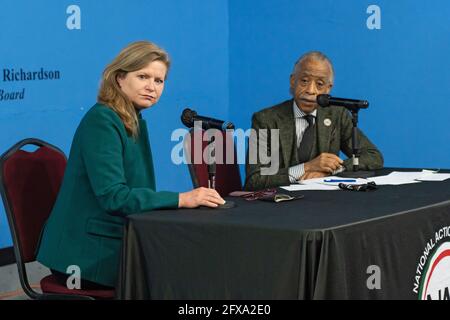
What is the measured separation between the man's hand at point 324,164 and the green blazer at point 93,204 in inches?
41.1

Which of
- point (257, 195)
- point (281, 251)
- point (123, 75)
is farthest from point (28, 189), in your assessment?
point (281, 251)

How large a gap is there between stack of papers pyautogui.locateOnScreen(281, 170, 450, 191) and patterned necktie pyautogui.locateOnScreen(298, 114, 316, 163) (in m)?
0.36

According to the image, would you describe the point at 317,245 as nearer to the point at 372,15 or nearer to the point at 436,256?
the point at 436,256

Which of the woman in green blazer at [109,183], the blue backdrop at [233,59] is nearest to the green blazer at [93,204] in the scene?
the woman in green blazer at [109,183]

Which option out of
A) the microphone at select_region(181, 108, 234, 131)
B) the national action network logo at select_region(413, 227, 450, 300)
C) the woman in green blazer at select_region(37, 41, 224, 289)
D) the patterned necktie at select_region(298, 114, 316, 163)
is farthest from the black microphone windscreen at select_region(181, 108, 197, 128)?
the patterned necktie at select_region(298, 114, 316, 163)

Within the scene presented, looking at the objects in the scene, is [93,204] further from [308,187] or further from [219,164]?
[219,164]

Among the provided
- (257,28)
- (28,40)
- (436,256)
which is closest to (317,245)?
(436,256)

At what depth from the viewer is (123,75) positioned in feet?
9.62

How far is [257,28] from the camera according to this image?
20.1 ft

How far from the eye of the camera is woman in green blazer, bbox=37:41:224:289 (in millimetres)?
2725

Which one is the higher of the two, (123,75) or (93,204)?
(123,75)

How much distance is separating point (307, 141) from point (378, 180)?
532mm

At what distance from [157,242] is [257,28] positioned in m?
3.77
